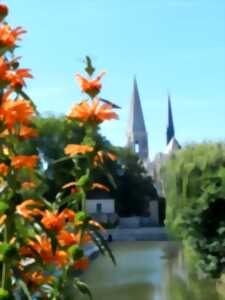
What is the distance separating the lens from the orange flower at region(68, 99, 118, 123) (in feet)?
6.30

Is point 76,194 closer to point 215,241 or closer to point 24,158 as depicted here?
point 24,158

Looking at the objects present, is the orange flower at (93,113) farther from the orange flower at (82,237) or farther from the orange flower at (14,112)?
the orange flower at (82,237)

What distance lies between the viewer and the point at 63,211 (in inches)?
76.9

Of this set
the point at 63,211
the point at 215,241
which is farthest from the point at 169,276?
the point at 63,211

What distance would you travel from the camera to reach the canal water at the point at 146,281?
600 inches

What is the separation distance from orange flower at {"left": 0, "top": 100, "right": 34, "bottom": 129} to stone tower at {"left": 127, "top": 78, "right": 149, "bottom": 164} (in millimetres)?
79155

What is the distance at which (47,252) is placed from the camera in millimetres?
1898

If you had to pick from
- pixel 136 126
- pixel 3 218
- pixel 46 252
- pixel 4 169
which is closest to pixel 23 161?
pixel 4 169

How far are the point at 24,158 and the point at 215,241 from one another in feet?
46.2

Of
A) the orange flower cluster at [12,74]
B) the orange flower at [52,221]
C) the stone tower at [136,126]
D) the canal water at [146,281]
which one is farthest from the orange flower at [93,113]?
the stone tower at [136,126]

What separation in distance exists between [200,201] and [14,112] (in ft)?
46.1

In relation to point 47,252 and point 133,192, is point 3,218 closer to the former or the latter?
point 47,252

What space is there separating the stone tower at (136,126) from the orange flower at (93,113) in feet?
259

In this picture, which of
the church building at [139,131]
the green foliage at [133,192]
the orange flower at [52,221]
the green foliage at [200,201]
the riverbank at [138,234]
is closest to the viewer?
the orange flower at [52,221]
